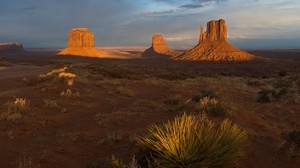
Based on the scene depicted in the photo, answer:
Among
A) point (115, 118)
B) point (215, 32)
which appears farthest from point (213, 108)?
point (215, 32)

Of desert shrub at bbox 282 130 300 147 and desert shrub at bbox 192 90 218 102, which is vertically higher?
desert shrub at bbox 192 90 218 102

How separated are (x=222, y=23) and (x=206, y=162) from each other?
148 meters

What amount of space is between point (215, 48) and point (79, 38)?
62037 mm

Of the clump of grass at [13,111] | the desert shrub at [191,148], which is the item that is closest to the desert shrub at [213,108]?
the desert shrub at [191,148]

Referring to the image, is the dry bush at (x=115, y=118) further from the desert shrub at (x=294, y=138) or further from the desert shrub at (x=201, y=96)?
the desert shrub at (x=294, y=138)

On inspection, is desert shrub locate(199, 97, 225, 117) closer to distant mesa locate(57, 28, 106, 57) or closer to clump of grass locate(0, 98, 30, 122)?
clump of grass locate(0, 98, 30, 122)

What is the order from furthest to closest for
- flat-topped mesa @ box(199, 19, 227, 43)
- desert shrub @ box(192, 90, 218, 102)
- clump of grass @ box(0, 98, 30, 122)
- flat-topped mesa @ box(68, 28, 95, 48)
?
flat-topped mesa @ box(68, 28, 95, 48), flat-topped mesa @ box(199, 19, 227, 43), desert shrub @ box(192, 90, 218, 102), clump of grass @ box(0, 98, 30, 122)

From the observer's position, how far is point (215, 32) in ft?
496

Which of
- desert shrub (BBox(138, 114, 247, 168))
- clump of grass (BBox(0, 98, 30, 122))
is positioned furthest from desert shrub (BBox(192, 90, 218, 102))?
desert shrub (BBox(138, 114, 247, 168))

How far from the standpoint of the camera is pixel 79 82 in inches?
856

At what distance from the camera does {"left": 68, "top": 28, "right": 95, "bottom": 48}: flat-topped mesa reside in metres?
173

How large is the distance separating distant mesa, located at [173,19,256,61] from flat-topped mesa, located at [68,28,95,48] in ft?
154

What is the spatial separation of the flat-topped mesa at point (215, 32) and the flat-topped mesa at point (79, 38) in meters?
51.0

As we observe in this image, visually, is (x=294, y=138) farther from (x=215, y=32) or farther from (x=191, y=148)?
(x=215, y=32)
